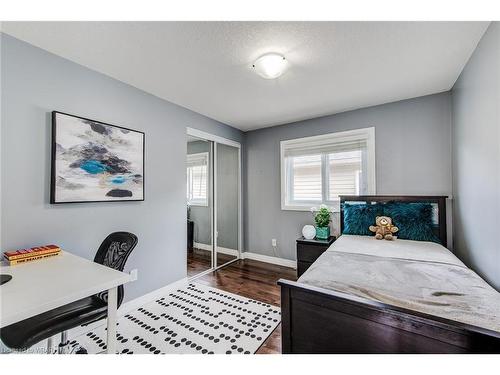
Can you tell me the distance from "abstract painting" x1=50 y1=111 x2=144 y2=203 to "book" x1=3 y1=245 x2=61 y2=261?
0.37 m

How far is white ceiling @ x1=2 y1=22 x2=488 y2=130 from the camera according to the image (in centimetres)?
155

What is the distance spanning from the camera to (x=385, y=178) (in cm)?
293

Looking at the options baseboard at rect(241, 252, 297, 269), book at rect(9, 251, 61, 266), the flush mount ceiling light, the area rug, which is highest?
the flush mount ceiling light

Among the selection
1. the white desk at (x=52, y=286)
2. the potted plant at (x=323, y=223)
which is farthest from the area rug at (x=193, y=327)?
the potted plant at (x=323, y=223)

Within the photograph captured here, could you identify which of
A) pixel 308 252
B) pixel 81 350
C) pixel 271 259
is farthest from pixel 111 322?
pixel 271 259

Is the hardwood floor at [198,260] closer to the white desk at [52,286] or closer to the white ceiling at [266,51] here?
the white desk at [52,286]

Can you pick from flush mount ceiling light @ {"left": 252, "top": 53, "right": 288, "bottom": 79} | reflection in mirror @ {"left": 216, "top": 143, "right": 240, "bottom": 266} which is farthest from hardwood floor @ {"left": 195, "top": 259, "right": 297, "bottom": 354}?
flush mount ceiling light @ {"left": 252, "top": 53, "right": 288, "bottom": 79}

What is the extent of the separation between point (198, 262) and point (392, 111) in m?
3.44

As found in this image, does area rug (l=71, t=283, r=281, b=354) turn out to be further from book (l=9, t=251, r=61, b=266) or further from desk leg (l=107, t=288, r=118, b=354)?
book (l=9, t=251, r=61, b=266)

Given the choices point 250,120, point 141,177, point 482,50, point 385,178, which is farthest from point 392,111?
point 141,177

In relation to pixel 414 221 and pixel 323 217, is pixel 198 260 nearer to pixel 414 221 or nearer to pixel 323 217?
pixel 323 217

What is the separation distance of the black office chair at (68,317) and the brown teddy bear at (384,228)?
2554 mm

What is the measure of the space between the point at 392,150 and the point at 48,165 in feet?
11.8
